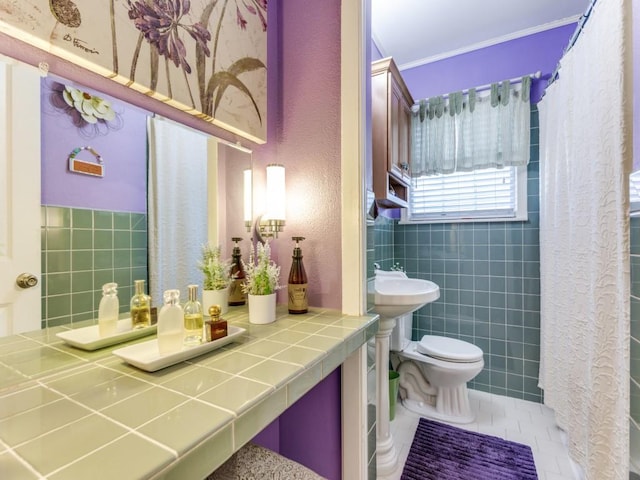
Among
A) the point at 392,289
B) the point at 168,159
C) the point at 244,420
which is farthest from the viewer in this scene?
the point at 392,289

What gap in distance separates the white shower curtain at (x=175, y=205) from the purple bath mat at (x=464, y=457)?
1.45 meters

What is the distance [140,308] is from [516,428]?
7.26ft

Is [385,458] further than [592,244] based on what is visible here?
Yes

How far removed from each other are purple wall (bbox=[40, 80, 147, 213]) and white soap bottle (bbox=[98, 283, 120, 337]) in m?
0.21

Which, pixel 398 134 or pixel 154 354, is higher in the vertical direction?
pixel 398 134

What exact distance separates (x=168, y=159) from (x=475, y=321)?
234 centimetres

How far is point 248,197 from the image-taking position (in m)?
1.30

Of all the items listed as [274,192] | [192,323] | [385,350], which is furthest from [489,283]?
[192,323]

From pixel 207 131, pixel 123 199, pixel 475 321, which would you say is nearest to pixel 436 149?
pixel 475 321

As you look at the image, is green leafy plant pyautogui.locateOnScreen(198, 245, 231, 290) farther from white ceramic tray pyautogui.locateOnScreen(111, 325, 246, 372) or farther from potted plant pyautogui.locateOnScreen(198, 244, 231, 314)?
white ceramic tray pyautogui.locateOnScreen(111, 325, 246, 372)

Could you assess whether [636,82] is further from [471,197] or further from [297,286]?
[471,197]

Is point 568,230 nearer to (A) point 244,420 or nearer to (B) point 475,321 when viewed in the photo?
(B) point 475,321

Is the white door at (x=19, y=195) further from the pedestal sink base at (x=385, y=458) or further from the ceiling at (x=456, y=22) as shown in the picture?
the ceiling at (x=456, y=22)

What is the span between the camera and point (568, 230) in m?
1.56
